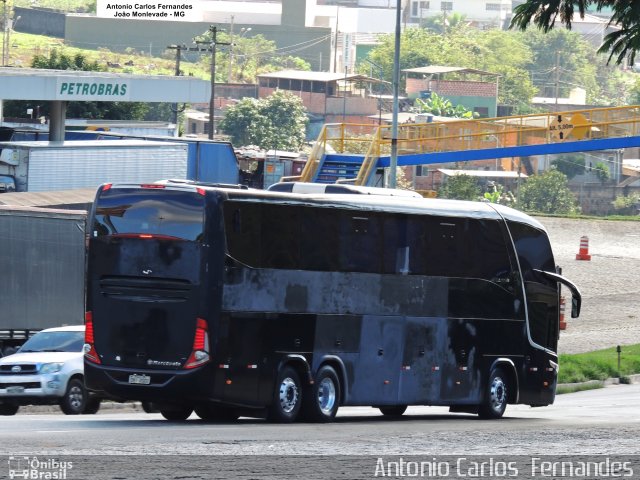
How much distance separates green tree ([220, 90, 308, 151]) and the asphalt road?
120 m

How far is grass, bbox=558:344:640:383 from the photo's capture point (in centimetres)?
3844

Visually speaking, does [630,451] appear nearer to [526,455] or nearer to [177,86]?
[526,455]

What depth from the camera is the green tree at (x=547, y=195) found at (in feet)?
420

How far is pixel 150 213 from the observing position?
63.3ft

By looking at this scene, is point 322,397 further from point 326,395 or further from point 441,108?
point 441,108

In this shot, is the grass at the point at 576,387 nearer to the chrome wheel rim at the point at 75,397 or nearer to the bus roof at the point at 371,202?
the bus roof at the point at 371,202

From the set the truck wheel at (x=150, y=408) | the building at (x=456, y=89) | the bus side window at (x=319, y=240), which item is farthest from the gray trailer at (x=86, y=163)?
the building at (x=456, y=89)

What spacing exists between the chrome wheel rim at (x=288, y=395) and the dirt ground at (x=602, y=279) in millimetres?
25002

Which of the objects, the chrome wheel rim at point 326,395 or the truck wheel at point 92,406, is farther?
the truck wheel at point 92,406

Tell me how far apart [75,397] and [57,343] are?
1419 mm

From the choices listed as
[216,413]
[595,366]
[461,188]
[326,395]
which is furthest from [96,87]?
[461,188]

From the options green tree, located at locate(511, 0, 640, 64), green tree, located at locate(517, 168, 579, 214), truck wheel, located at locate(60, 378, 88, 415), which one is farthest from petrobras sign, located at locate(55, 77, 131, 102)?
green tree, located at locate(517, 168, 579, 214)

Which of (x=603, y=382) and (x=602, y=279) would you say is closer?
(x=603, y=382)

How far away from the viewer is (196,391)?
62.0ft
